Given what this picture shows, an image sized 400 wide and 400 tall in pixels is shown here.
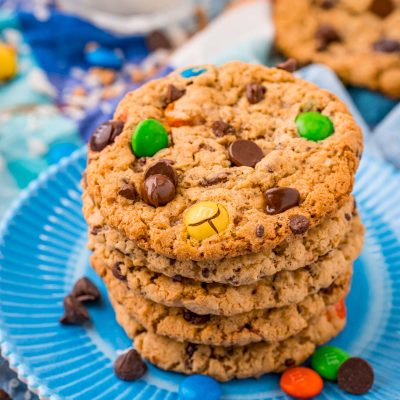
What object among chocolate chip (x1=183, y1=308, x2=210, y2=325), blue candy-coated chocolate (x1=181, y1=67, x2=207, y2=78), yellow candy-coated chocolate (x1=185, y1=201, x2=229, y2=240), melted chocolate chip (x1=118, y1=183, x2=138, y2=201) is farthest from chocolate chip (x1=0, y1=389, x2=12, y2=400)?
blue candy-coated chocolate (x1=181, y1=67, x2=207, y2=78)

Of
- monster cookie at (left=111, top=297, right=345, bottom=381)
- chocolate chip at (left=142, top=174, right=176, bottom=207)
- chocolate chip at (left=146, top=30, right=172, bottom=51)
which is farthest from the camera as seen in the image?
chocolate chip at (left=146, top=30, right=172, bottom=51)

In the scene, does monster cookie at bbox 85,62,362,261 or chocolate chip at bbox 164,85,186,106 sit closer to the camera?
monster cookie at bbox 85,62,362,261

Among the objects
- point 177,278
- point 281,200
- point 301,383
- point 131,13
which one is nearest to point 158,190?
point 177,278

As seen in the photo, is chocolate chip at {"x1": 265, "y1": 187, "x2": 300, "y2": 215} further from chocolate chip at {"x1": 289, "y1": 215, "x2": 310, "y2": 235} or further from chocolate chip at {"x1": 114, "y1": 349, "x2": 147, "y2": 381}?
chocolate chip at {"x1": 114, "y1": 349, "x2": 147, "y2": 381}

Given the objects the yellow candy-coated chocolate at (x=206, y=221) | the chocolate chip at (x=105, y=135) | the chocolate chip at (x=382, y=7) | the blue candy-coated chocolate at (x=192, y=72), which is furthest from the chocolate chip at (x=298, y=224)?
the chocolate chip at (x=382, y=7)

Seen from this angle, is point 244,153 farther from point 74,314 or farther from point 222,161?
A: point 74,314

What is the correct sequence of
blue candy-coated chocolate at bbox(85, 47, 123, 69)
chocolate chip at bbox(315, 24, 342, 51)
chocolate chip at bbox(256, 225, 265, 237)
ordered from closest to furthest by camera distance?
chocolate chip at bbox(256, 225, 265, 237)
chocolate chip at bbox(315, 24, 342, 51)
blue candy-coated chocolate at bbox(85, 47, 123, 69)

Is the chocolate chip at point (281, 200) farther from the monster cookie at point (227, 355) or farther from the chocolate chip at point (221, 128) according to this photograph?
the monster cookie at point (227, 355)
